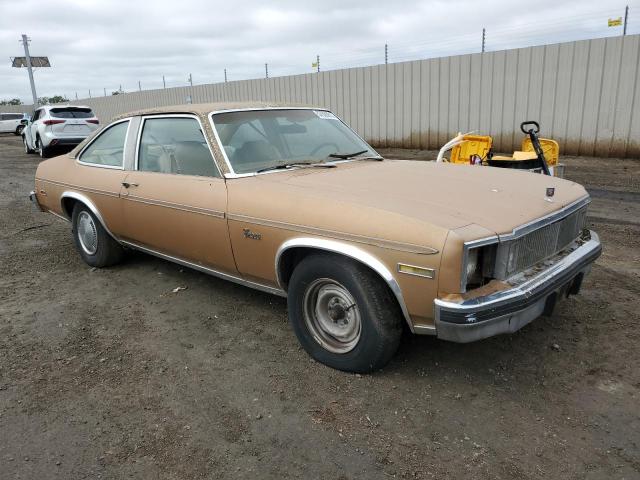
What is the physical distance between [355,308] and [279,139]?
1.63 metres

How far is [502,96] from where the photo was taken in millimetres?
12273

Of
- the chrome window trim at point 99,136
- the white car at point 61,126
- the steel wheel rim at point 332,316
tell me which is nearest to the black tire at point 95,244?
the chrome window trim at point 99,136

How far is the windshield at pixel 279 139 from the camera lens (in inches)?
150

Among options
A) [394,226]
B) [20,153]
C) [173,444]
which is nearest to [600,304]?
[394,226]

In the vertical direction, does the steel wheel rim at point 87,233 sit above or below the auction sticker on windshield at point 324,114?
below

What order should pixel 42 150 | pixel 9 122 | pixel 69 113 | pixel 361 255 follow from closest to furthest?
pixel 361 255
pixel 69 113
pixel 42 150
pixel 9 122

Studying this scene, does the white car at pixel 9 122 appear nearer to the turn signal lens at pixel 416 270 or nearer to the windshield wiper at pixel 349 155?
the windshield wiper at pixel 349 155

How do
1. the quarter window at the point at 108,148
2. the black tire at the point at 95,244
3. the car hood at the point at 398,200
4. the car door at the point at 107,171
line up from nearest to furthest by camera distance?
the car hood at the point at 398,200 < the car door at the point at 107,171 < the quarter window at the point at 108,148 < the black tire at the point at 95,244

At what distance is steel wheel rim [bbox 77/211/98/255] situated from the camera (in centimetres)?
522

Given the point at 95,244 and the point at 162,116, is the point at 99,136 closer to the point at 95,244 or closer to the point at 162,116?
the point at 95,244

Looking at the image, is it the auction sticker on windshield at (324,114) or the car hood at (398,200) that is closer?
the car hood at (398,200)

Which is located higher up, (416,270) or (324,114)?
(324,114)

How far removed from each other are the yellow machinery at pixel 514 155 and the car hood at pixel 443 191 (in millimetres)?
2192

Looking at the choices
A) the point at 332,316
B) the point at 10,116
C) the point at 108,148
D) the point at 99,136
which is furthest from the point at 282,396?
the point at 10,116
